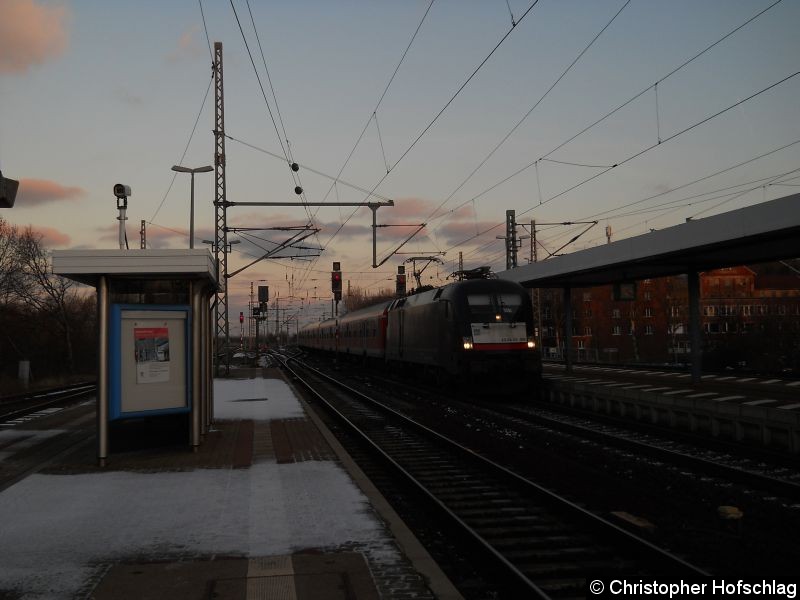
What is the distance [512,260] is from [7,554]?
31.7 meters

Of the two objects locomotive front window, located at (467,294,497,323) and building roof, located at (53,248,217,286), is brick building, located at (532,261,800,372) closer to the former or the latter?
locomotive front window, located at (467,294,497,323)

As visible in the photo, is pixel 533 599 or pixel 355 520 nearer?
pixel 533 599

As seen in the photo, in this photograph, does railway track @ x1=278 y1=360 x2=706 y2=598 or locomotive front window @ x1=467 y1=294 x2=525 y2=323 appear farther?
locomotive front window @ x1=467 y1=294 x2=525 y2=323

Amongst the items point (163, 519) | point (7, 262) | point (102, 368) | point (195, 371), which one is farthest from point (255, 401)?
point (7, 262)

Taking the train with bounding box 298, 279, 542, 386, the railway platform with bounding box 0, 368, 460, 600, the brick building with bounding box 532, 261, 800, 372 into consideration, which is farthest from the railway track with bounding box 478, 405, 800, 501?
the brick building with bounding box 532, 261, 800, 372

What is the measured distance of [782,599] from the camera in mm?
4613

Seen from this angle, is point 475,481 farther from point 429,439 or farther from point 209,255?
point 209,255

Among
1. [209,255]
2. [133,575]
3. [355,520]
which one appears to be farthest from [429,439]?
[133,575]

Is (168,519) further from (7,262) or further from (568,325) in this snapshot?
(7,262)

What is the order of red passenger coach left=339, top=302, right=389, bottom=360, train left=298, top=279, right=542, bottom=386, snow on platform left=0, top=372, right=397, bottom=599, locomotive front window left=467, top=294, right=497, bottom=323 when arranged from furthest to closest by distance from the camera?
red passenger coach left=339, top=302, right=389, bottom=360 → locomotive front window left=467, top=294, right=497, bottom=323 → train left=298, top=279, right=542, bottom=386 → snow on platform left=0, top=372, right=397, bottom=599

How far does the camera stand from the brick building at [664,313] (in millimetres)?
50728

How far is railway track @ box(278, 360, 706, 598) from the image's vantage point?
527 cm

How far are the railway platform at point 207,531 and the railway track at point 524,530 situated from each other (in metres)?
0.59

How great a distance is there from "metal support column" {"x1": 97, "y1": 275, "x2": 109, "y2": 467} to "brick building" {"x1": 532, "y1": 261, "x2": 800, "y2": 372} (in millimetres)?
37038
